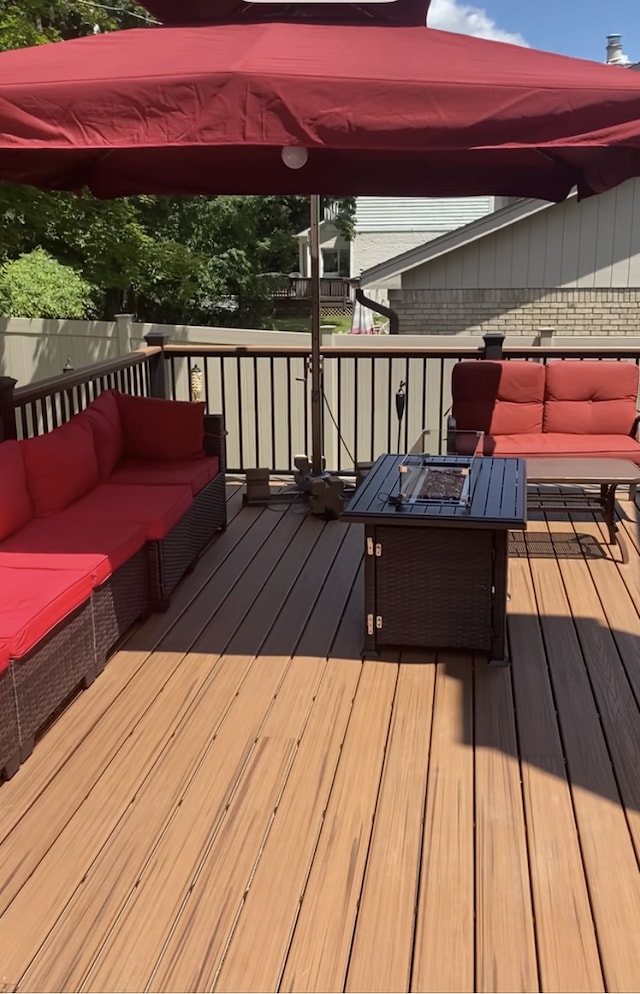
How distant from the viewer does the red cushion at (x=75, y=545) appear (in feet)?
11.2

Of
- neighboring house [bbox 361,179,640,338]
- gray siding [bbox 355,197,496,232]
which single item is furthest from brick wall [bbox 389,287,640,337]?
gray siding [bbox 355,197,496,232]

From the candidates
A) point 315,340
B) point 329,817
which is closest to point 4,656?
point 329,817

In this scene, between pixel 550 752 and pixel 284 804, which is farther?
pixel 550 752

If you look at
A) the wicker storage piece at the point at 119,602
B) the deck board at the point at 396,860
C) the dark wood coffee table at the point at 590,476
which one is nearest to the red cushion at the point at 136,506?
the wicker storage piece at the point at 119,602

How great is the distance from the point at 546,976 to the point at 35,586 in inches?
79.6

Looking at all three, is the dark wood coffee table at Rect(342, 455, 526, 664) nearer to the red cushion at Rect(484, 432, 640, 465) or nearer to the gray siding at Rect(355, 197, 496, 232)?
the red cushion at Rect(484, 432, 640, 465)

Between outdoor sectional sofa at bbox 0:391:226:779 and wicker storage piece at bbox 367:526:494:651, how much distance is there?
103cm

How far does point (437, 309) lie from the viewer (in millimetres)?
10625

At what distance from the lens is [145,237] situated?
35.9 feet

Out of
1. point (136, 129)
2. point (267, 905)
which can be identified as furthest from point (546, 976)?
point (136, 129)

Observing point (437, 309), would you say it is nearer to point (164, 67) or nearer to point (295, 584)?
point (295, 584)

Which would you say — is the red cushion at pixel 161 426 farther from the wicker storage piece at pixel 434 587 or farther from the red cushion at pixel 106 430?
the wicker storage piece at pixel 434 587

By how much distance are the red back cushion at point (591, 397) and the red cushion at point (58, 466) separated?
2938mm

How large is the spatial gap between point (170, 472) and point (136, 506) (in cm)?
66
